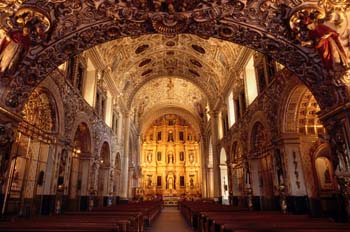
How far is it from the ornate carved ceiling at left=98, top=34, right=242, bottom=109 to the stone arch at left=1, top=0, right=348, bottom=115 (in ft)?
24.1

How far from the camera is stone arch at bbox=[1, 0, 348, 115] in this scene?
6086 millimetres

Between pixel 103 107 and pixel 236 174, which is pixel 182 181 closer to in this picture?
pixel 236 174

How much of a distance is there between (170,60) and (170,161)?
858 inches

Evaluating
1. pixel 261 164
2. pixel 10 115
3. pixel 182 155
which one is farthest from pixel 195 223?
pixel 182 155

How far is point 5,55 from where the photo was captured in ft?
17.7

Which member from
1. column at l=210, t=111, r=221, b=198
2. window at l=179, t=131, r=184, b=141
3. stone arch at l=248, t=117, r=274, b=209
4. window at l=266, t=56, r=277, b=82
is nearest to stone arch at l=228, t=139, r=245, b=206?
stone arch at l=248, t=117, r=274, b=209

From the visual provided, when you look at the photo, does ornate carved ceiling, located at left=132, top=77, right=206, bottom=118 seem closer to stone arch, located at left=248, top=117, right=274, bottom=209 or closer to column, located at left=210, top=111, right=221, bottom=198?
column, located at left=210, top=111, right=221, bottom=198

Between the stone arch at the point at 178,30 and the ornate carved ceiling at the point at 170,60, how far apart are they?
7.34 m

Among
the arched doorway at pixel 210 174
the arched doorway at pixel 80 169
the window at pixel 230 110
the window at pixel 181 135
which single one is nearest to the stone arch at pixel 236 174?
the window at pixel 230 110

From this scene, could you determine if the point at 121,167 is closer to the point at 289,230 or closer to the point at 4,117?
the point at 4,117

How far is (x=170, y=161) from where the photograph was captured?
38.6 metres

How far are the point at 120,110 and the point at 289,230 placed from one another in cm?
1784

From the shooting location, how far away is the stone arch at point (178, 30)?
6.09 meters

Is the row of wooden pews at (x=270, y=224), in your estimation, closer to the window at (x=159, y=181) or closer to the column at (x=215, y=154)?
the column at (x=215, y=154)
